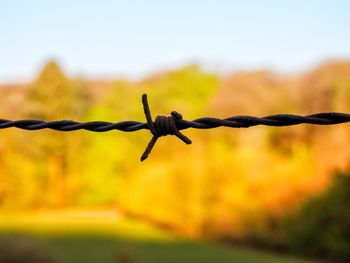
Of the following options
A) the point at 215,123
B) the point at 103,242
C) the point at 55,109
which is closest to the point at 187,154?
the point at 103,242

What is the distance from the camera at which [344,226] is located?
1752 centimetres

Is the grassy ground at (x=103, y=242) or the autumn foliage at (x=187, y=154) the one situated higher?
the autumn foliage at (x=187, y=154)

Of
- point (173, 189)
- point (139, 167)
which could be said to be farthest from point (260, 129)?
point (139, 167)

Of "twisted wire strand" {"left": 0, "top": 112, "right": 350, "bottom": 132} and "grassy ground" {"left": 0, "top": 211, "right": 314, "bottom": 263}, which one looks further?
"grassy ground" {"left": 0, "top": 211, "right": 314, "bottom": 263}

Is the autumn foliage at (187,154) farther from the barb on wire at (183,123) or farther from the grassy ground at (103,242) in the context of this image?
the barb on wire at (183,123)

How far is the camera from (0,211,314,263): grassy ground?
18648mm

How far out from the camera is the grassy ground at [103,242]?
18.6 m

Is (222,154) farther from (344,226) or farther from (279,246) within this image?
(344,226)

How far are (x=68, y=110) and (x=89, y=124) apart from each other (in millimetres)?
29421

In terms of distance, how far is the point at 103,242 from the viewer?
2462 cm

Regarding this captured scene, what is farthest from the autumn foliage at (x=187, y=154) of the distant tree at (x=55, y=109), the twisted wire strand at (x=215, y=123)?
the twisted wire strand at (x=215, y=123)

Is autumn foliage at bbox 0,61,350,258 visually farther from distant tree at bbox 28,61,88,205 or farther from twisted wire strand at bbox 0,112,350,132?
twisted wire strand at bbox 0,112,350,132

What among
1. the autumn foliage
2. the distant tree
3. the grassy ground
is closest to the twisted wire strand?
Result: the grassy ground

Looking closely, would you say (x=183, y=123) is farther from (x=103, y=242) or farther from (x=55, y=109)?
(x=55, y=109)
